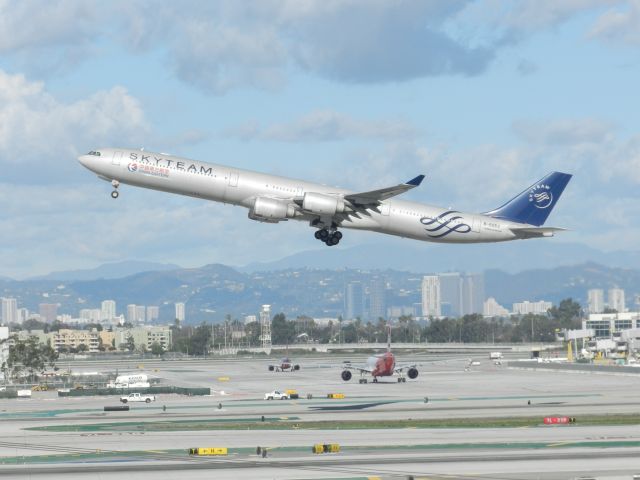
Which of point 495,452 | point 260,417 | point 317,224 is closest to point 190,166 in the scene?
point 317,224

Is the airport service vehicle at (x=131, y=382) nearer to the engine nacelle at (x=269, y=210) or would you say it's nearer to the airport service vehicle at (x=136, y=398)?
the airport service vehicle at (x=136, y=398)

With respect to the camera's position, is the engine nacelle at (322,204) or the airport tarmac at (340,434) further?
Result: the engine nacelle at (322,204)

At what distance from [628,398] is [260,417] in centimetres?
3033

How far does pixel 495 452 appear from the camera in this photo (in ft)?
174

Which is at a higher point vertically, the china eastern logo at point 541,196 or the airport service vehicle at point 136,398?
Answer: the china eastern logo at point 541,196

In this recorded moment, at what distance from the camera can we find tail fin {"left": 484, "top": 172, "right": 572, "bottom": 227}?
280ft

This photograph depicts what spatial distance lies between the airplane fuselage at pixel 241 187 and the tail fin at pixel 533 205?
6.35 m

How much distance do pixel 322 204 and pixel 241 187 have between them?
18.5ft

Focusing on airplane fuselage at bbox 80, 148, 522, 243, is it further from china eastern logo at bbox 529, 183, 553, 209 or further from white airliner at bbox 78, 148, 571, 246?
china eastern logo at bbox 529, 183, 553, 209

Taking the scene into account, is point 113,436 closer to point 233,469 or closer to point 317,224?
point 233,469

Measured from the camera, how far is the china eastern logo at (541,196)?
282ft

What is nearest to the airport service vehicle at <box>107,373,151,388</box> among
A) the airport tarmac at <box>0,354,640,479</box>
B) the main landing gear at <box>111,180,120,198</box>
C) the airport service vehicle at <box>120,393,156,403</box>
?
the airport tarmac at <box>0,354,640,479</box>

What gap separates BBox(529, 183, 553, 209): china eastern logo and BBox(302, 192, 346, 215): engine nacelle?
670 inches

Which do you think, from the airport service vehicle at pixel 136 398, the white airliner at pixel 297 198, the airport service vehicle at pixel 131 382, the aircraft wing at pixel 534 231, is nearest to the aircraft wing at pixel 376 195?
the white airliner at pixel 297 198
